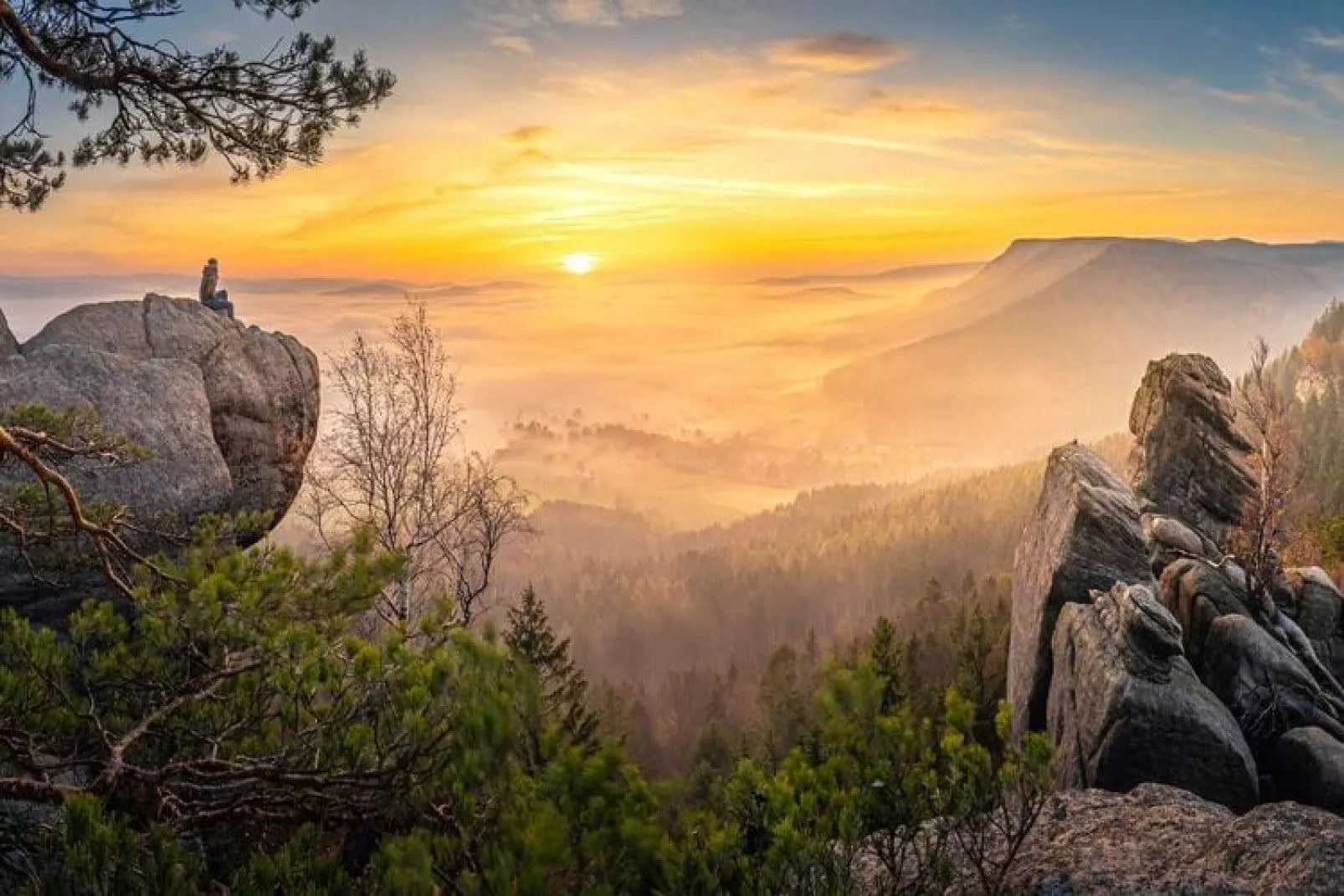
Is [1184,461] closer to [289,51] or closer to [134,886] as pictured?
[289,51]

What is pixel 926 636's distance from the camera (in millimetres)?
62656

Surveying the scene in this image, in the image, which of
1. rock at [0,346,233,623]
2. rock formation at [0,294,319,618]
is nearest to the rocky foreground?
rock at [0,346,233,623]

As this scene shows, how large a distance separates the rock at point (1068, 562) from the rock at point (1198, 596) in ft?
6.28

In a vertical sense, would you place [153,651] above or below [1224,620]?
above

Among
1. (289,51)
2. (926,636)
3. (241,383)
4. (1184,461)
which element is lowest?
(926,636)

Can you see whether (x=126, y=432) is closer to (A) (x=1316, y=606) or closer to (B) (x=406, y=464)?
(B) (x=406, y=464)

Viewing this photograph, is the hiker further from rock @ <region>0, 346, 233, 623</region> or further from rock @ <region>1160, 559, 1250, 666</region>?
rock @ <region>1160, 559, 1250, 666</region>

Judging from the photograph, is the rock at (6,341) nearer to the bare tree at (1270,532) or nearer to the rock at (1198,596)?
the rock at (1198,596)

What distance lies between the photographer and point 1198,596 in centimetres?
→ 2309

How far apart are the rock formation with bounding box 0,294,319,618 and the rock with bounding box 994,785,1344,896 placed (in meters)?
11.4

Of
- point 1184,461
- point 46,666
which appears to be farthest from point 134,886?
point 1184,461

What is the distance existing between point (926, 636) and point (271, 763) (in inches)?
2390

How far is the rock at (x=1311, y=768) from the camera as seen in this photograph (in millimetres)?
17547

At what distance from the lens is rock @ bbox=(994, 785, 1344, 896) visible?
345 inches
